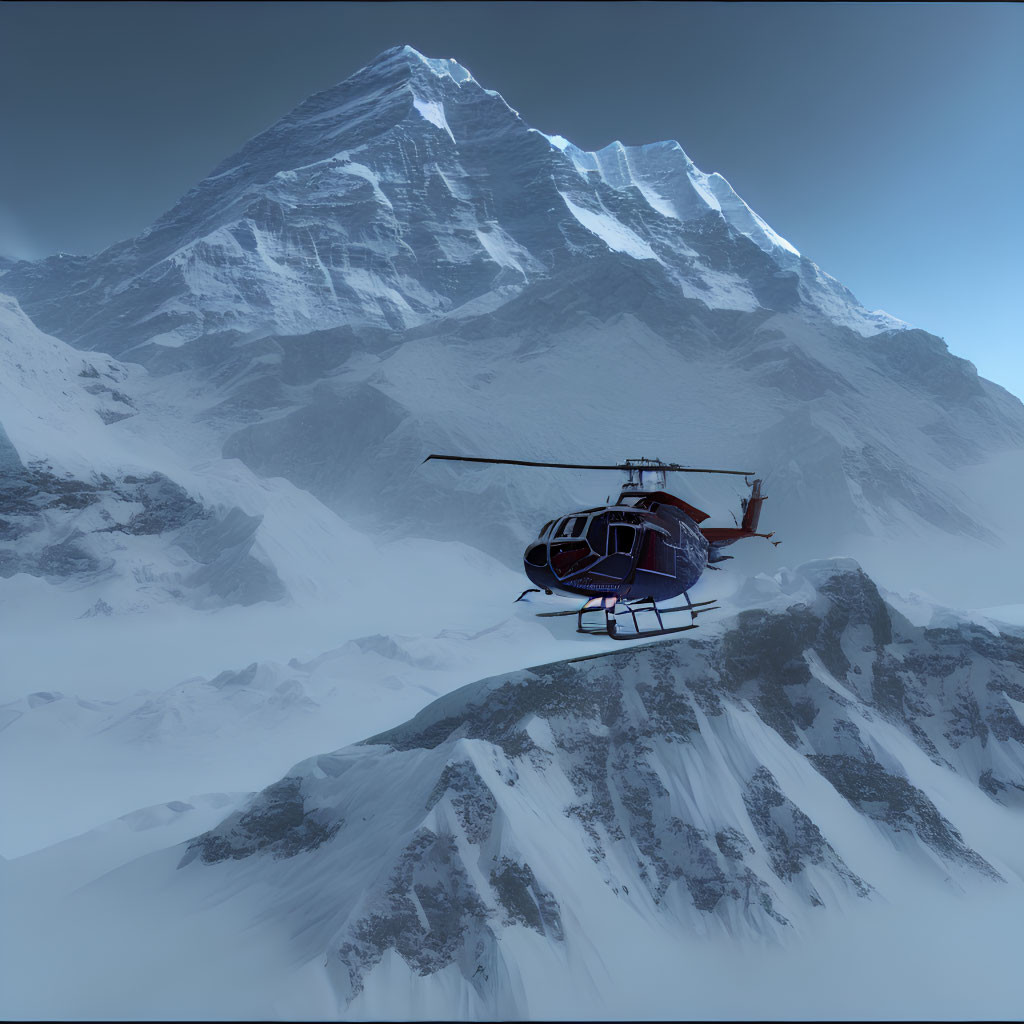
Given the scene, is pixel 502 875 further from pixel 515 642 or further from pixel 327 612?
pixel 327 612

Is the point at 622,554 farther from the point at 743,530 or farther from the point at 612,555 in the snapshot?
the point at 743,530

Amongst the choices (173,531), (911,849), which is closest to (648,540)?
(911,849)

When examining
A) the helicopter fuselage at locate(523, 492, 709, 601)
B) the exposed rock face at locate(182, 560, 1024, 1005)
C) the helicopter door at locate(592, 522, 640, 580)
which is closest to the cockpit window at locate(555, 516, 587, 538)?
the helicopter fuselage at locate(523, 492, 709, 601)

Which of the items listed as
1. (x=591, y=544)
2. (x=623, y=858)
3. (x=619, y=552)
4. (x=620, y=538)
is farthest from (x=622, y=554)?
(x=623, y=858)

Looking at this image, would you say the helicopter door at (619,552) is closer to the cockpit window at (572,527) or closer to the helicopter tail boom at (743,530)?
the cockpit window at (572,527)

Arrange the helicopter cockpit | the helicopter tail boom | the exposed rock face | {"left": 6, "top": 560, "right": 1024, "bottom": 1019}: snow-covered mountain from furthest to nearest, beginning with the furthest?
the exposed rock face < {"left": 6, "top": 560, "right": 1024, "bottom": 1019}: snow-covered mountain < the helicopter tail boom < the helicopter cockpit

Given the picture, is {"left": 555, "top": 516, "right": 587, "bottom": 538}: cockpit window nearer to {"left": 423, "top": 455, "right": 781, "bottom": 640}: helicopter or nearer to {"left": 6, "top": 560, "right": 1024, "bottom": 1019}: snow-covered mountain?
{"left": 423, "top": 455, "right": 781, "bottom": 640}: helicopter
